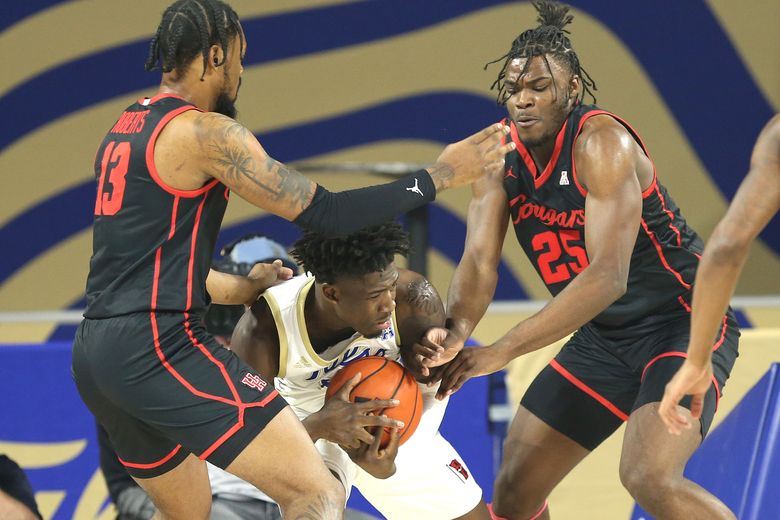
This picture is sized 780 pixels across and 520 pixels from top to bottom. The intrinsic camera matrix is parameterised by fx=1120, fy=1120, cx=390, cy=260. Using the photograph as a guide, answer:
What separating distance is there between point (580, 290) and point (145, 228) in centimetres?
148

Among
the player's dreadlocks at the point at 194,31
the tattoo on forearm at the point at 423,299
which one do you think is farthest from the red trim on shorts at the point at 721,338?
the player's dreadlocks at the point at 194,31

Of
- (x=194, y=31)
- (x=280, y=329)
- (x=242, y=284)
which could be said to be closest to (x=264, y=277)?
(x=242, y=284)

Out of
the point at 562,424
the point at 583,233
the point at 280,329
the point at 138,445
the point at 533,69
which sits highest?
the point at 533,69

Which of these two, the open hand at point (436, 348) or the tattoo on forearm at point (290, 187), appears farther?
the open hand at point (436, 348)

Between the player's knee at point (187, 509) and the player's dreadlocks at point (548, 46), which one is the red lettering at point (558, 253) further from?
the player's knee at point (187, 509)

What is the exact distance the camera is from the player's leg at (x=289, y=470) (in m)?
3.45

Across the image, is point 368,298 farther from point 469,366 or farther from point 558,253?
point 558,253

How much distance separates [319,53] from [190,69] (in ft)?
13.8

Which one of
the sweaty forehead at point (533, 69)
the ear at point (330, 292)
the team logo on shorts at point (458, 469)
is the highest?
the sweaty forehead at point (533, 69)

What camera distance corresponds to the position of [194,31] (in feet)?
11.7

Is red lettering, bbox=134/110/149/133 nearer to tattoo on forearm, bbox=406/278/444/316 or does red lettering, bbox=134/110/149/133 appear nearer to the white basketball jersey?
the white basketball jersey

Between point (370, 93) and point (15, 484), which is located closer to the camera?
point (15, 484)

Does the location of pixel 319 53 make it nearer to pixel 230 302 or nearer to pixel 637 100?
pixel 637 100

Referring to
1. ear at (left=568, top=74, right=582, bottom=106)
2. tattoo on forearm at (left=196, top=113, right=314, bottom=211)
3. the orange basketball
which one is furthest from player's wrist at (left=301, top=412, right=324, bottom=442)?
ear at (left=568, top=74, right=582, bottom=106)
